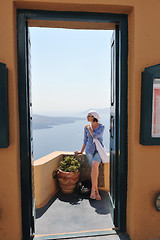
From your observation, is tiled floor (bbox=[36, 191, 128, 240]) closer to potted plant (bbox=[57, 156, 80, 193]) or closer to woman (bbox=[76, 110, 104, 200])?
potted plant (bbox=[57, 156, 80, 193])

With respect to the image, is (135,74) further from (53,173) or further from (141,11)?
(53,173)

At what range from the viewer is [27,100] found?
2322 mm

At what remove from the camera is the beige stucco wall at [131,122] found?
208cm

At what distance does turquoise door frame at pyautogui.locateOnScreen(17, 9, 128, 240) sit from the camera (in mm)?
2201

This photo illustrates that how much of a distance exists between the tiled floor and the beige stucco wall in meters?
0.53

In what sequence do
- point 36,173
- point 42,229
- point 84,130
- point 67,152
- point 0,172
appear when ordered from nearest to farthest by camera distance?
point 0,172, point 42,229, point 36,173, point 84,130, point 67,152

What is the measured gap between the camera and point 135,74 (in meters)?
2.21

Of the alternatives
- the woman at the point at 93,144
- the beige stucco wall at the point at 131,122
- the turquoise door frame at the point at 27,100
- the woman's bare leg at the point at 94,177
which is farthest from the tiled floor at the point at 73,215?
the beige stucco wall at the point at 131,122

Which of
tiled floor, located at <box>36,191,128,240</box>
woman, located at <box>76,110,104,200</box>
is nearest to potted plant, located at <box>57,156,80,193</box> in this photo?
tiled floor, located at <box>36,191,128,240</box>

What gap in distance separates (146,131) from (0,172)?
6.20 ft

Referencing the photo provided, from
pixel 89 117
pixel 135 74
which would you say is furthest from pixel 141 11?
pixel 89 117

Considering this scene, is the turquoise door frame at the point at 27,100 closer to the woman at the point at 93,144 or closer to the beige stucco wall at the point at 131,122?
the beige stucco wall at the point at 131,122

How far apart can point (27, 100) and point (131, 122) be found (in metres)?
1.43

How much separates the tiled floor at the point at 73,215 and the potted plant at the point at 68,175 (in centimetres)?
18
